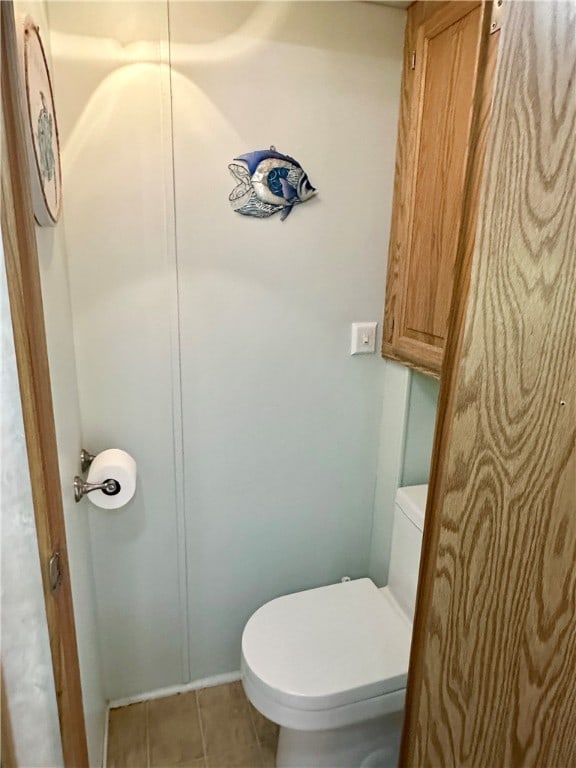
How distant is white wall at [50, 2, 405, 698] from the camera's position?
48.6 inches

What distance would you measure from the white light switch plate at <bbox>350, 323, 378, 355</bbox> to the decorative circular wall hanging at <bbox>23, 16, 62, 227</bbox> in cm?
93

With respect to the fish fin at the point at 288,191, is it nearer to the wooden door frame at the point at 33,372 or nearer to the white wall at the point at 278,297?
the white wall at the point at 278,297

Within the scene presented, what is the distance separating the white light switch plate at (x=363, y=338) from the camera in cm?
155

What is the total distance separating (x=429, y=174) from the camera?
4.31ft

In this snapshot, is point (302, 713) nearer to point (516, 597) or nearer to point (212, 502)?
point (212, 502)

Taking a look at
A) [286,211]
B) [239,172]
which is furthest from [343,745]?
[239,172]

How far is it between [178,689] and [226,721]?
21 cm

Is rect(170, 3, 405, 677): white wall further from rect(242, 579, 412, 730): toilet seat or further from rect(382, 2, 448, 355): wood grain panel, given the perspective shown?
rect(242, 579, 412, 730): toilet seat

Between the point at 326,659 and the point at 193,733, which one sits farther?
the point at 193,733

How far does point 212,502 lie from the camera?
5.11 feet

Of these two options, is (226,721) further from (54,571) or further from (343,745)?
(54,571)

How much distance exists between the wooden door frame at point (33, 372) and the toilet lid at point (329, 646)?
61 cm

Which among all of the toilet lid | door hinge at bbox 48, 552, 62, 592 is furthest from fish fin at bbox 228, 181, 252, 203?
the toilet lid

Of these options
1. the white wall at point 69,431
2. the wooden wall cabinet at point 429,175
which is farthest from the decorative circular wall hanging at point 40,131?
the wooden wall cabinet at point 429,175
